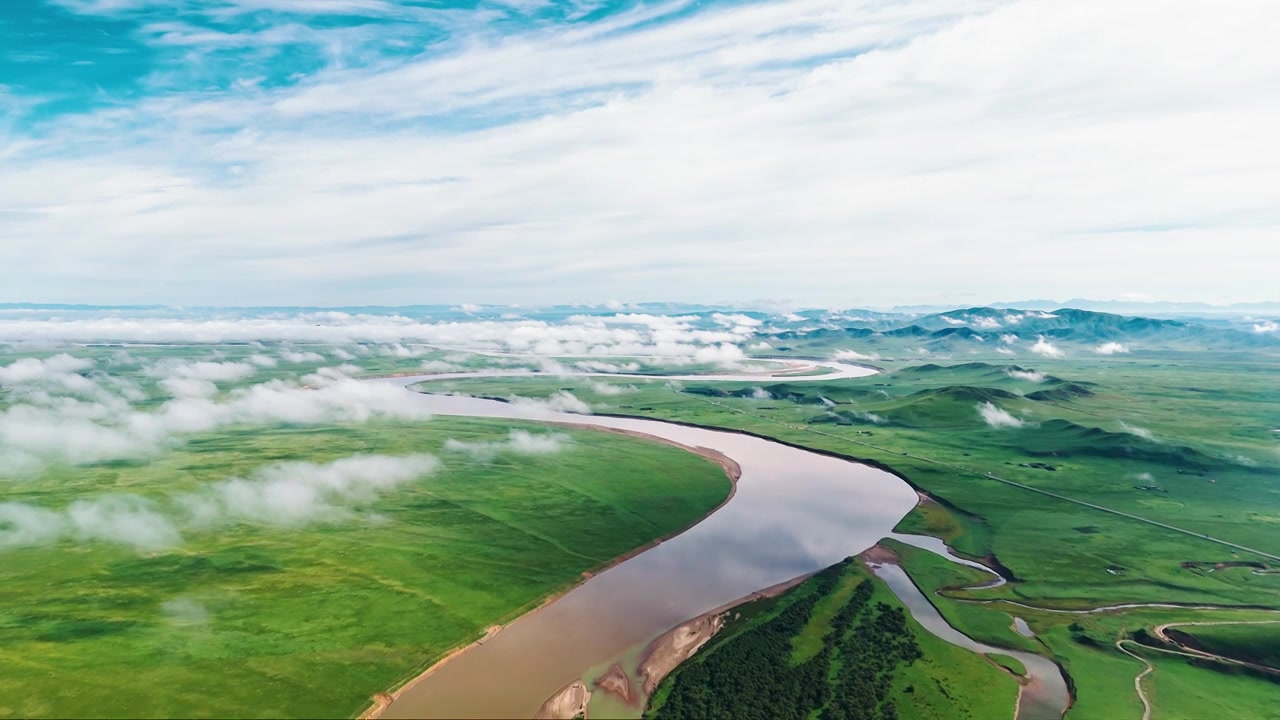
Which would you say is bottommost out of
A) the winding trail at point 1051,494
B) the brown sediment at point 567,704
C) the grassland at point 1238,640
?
the winding trail at point 1051,494

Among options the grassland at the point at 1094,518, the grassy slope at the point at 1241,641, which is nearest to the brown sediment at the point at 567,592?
the grassland at the point at 1094,518

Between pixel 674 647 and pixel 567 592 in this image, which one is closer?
pixel 674 647

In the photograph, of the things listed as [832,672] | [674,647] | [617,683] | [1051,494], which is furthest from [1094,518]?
[617,683]

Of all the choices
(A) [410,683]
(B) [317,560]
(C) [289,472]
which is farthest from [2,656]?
(C) [289,472]

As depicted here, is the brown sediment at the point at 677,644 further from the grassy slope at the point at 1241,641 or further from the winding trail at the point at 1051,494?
the winding trail at the point at 1051,494

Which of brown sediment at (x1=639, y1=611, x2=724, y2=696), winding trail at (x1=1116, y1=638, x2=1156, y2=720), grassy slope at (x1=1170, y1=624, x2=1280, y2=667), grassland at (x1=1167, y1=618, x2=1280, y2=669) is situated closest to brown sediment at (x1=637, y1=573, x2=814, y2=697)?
brown sediment at (x1=639, y1=611, x2=724, y2=696)

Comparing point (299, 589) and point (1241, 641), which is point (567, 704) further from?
point (1241, 641)
